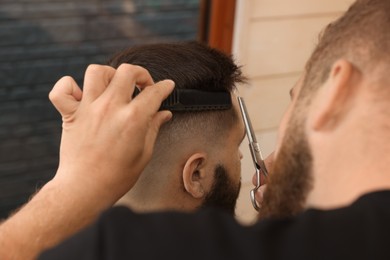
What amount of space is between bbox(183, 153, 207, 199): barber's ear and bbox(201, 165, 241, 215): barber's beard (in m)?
0.03

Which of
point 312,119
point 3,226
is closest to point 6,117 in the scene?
point 3,226

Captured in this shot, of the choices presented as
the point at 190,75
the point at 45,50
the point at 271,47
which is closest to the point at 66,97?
the point at 190,75

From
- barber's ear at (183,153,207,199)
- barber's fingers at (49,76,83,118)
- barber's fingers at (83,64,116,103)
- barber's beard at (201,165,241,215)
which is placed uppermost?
barber's fingers at (83,64,116,103)

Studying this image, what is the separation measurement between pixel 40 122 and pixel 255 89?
2.72ft

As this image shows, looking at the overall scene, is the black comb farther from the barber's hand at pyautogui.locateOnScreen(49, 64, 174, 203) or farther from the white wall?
the white wall

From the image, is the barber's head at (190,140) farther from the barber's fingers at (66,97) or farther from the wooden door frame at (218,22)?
the wooden door frame at (218,22)

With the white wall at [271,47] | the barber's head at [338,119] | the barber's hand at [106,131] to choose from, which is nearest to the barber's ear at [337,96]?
the barber's head at [338,119]

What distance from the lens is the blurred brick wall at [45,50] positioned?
189cm

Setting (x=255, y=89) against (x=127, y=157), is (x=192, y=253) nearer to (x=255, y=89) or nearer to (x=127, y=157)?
(x=127, y=157)

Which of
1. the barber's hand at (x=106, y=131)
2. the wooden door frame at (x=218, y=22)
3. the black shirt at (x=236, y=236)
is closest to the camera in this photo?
the black shirt at (x=236, y=236)

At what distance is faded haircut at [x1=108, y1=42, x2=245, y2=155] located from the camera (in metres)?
1.27

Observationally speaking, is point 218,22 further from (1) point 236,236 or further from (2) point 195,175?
(1) point 236,236

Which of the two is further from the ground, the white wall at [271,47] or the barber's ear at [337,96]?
the barber's ear at [337,96]

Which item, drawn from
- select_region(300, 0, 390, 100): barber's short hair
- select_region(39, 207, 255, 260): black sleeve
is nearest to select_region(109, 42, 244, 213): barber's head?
select_region(300, 0, 390, 100): barber's short hair
